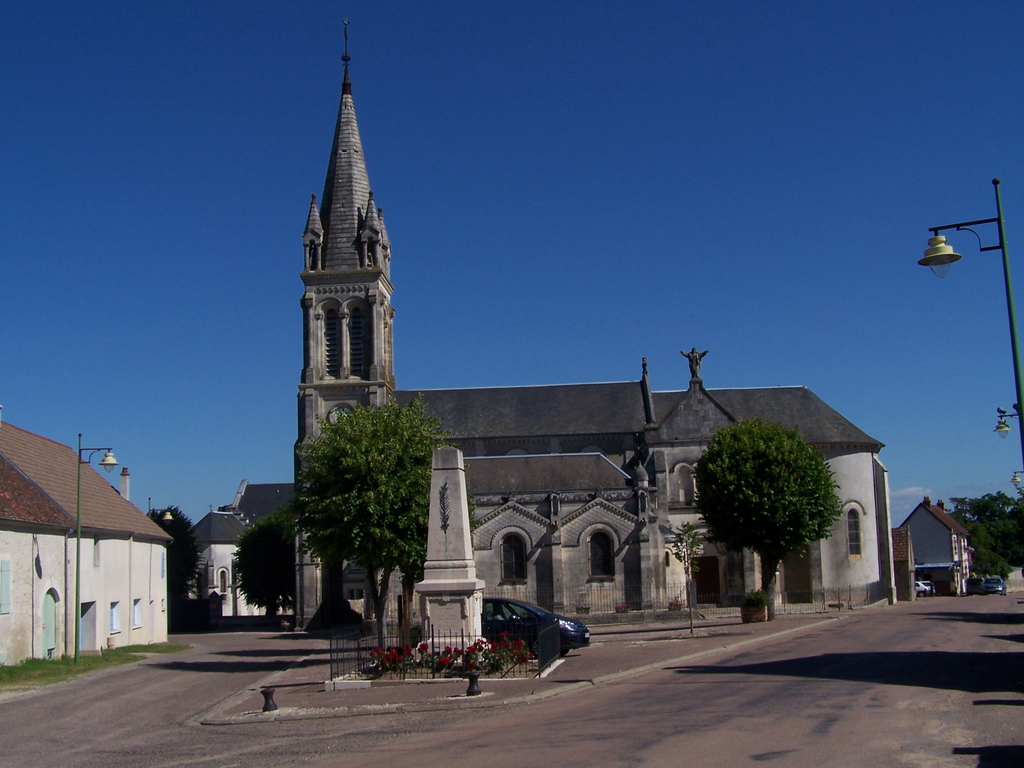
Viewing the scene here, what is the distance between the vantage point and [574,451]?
53781mm

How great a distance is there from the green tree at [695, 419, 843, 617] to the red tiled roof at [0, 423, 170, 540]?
74.7 ft

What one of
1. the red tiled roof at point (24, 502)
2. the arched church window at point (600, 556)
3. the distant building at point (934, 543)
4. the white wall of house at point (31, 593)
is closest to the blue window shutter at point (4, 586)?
the white wall of house at point (31, 593)

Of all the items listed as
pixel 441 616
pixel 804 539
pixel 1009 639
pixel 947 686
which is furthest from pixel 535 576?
pixel 947 686

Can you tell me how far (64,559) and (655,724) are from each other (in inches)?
895

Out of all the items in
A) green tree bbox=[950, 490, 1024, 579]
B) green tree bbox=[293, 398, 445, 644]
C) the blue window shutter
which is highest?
green tree bbox=[293, 398, 445, 644]

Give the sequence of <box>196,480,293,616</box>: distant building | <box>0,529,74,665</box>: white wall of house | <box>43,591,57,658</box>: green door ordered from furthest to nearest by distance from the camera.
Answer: <box>196,480,293,616</box>: distant building → <box>43,591,57,658</box>: green door → <box>0,529,74,665</box>: white wall of house

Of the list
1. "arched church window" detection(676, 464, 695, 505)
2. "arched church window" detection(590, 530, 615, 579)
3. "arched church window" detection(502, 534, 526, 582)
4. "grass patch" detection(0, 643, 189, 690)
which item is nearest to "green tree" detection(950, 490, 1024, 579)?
"arched church window" detection(676, 464, 695, 505)

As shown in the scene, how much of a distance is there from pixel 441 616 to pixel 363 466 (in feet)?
23.1

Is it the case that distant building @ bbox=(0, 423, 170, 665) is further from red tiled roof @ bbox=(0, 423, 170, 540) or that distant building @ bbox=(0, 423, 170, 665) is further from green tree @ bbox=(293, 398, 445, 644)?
green tree @ bbox=(293, 398, 445, 644)

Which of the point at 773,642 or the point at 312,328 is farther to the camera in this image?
the point at 312,328

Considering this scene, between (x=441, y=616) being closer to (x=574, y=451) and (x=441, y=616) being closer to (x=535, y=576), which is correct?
(x=535, y=576)

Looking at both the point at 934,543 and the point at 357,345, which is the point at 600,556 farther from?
the point at 934,543

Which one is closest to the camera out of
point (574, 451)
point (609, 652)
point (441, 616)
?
point (441, 616)

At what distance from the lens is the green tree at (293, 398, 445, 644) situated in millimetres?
25156
